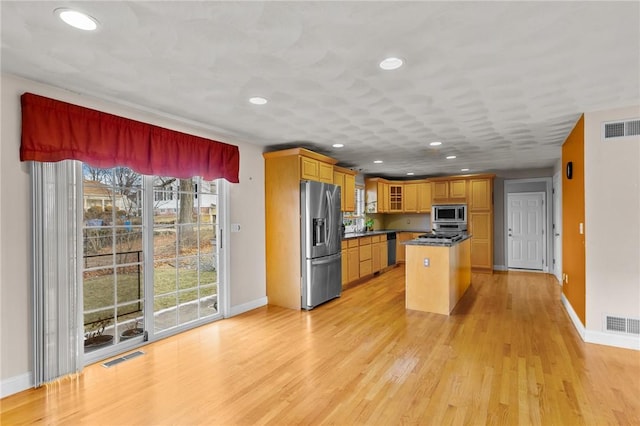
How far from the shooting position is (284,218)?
480cm

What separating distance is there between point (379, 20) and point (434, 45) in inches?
18.8

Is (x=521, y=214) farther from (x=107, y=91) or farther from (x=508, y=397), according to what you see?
(x=107, y=91)

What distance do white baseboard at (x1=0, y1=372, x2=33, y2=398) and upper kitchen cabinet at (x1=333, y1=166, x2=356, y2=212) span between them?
4647 mm

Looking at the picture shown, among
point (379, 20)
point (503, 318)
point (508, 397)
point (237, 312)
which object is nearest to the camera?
point (379, 20)

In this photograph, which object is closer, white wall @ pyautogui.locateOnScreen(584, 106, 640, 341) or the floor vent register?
the floor vent register

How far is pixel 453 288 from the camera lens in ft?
15.1

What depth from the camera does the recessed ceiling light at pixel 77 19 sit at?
1.69 m

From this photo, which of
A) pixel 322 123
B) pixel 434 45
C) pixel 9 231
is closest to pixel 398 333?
pixel 322 123

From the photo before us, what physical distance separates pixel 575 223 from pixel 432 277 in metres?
1.77

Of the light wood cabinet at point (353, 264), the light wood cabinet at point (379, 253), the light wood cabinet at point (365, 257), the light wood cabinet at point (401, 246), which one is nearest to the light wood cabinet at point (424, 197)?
the light wood cabinet at point (401, 246)

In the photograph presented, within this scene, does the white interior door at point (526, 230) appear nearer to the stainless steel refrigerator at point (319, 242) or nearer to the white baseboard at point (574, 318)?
the white baseboard at point (574, 318)

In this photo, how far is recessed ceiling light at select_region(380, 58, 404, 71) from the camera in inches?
88.7

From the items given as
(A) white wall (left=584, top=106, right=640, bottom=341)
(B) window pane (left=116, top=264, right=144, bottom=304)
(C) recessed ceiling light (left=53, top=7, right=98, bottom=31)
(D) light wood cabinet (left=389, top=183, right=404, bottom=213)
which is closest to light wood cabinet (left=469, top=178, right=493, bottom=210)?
(D) light wood cabinet (left=389, top=183, right=404, bottom=213)

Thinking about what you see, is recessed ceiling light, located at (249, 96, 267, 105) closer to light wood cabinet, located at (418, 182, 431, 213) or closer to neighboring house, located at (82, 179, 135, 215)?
neighboring house, located at (82, 179, 135, 215)
